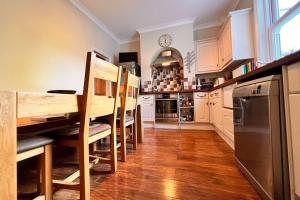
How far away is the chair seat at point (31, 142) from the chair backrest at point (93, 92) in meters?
0.20

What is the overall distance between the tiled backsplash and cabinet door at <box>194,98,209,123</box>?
76cm

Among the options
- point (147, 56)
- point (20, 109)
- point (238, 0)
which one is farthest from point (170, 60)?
point (20, 109)

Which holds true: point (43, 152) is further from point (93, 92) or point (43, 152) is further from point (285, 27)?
point (285, 27)

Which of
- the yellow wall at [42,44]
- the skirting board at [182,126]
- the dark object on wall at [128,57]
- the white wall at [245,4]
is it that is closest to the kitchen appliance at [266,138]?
the white wall at [245,4]

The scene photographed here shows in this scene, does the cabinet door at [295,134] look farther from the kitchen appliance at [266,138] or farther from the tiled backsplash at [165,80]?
the tiled backsplash at [165,80]

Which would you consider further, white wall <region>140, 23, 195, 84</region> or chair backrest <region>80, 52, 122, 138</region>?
white wall <region>140, 23, 195, 84</region>

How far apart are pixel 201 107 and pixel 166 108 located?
2.71 feet

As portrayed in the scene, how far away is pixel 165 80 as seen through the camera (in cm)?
435

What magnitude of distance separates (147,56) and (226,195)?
3621mm

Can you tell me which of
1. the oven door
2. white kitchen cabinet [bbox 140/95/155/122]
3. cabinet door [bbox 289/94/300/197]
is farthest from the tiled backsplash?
cabinet door [bbox 289/94/300/197]

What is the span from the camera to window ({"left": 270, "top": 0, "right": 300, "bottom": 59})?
1619mm

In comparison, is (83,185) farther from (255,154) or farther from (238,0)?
(238,0)

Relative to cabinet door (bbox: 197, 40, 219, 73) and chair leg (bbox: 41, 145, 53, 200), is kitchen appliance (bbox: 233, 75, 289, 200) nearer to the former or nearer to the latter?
chair leg (bbox: 41, 145, 53, 200)

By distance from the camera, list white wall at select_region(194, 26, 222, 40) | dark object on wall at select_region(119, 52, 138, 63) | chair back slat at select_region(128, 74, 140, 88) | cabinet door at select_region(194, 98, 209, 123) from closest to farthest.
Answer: chair back slat at select_region(128, 74, 140, 88)
cabinet door at select_region(194, 98, 209, 123)
white wall at select_region(194, 26, 222, 40)
dark object on wall at select_region(119, 52, 138, 63)
